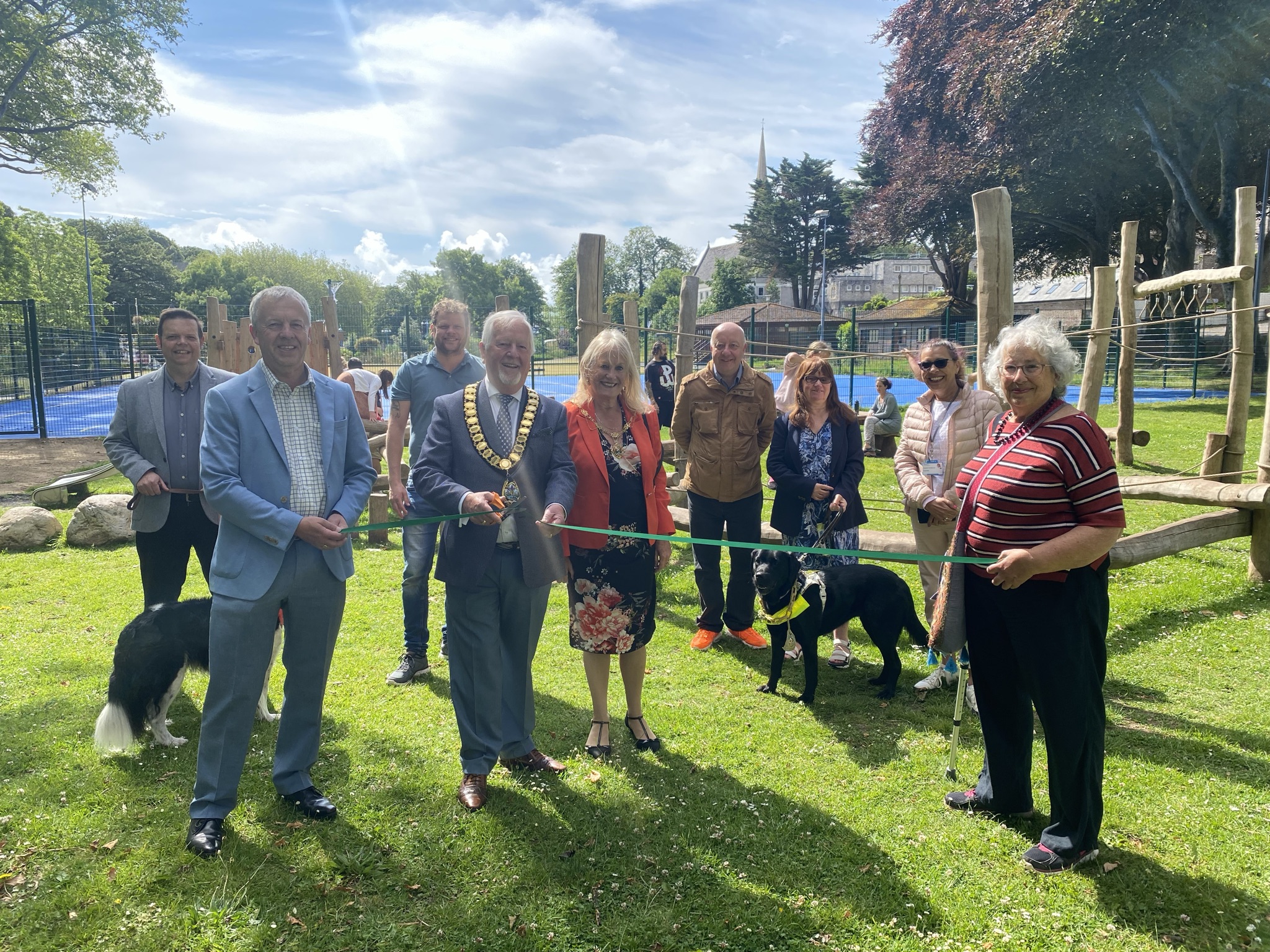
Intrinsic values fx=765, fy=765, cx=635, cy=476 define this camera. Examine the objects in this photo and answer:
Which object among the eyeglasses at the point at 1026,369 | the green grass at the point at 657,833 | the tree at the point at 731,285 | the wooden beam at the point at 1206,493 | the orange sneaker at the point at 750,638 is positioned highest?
the tree at the point at 731,285

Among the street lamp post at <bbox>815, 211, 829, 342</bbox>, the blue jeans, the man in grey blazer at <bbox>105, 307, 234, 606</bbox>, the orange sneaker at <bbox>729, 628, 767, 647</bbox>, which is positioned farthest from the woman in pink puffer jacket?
the street lamp post at <bbox>815, 211, 829, 342</bbox>

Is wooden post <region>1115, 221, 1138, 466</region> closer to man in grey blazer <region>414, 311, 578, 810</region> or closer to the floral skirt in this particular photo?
the floral skirt

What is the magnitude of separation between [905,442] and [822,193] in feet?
197

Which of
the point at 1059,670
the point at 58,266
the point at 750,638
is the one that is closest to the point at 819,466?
the point at 750,638

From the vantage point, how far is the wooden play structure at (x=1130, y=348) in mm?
4801

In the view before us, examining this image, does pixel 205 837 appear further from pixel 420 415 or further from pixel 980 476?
pixel 980 476

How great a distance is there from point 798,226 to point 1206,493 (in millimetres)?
57578

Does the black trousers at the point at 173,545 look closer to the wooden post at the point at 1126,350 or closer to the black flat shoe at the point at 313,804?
the black flat shoe at the point at 313,804

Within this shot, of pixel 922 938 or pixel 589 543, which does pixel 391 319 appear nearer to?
pixel 589 543

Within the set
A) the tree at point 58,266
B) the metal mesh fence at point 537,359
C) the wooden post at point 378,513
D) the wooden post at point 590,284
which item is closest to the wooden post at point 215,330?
the metal mesh fence at point 537,359

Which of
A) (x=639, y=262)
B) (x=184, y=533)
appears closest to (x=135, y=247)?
(x=639, y=262)

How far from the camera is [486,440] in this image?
3.46 meters

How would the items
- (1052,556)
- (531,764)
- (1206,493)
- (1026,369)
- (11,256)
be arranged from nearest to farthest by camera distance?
(1052,556) → (1026,369) → (531,764) → (1206,493) → (11,256)

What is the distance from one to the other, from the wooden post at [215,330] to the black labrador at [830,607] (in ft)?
39.8
